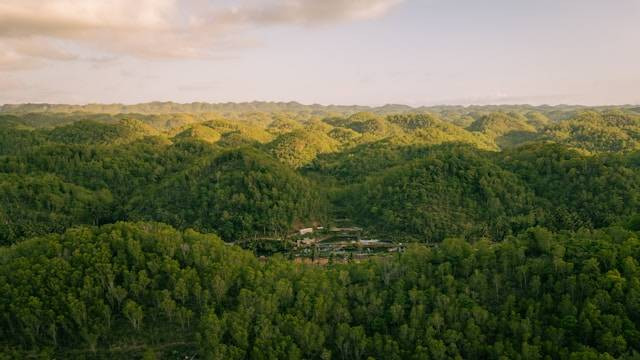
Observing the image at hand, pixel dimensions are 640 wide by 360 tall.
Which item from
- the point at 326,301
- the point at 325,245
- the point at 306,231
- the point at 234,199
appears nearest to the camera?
the point at 326,301

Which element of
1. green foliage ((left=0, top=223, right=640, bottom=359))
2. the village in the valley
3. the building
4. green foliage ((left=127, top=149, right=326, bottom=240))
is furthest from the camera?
the building

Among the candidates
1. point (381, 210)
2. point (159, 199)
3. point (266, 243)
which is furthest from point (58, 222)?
point (381, 210)

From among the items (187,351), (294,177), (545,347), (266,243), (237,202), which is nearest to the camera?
(545,347)

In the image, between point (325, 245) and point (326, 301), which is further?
point (325, 245)

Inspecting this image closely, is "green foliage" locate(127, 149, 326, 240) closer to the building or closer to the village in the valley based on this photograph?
the building

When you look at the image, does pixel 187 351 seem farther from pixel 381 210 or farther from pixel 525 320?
pixel 381 210

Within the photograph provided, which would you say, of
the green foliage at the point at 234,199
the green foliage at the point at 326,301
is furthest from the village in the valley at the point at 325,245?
the green foliage at the point at 326,301

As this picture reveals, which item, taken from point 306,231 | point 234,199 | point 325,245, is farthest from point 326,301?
point 234,199

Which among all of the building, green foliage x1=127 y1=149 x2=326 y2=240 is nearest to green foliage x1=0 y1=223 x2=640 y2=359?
green foliage x1=127 y1=149 x2=326 y2=240

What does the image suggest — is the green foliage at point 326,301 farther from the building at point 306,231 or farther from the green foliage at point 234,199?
the building at point 306,231

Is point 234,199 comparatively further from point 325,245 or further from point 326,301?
point 326,301

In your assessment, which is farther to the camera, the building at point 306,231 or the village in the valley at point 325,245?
the building at point 306,231
